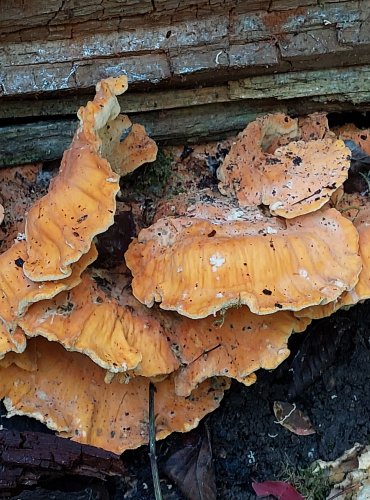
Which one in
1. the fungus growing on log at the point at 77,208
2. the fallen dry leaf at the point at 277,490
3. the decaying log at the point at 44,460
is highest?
the fungus growing on log at the point at 77,208

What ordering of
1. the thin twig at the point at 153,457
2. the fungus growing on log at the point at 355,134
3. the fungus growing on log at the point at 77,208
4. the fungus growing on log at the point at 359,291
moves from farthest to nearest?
the fungus growing on log at the point at 355,134 → the thin twig at the point at 153,457 → the fungus growing on log at the point at 359,291 → the fungus growing on log at the point at 77,208

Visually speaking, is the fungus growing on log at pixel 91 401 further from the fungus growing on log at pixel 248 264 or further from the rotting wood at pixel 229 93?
the rotting wood at pixel 229 93

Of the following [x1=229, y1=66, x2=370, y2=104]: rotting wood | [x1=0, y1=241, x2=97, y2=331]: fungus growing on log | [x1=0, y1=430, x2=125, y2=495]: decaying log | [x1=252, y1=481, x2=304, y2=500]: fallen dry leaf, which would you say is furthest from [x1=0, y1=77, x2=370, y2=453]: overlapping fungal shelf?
[x1=252, y1=481, x2=304, y2=500]: fallen dry leaf

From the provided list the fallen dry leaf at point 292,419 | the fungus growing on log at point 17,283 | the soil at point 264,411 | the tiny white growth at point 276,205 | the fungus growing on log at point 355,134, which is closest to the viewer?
the fungus growing on log at point 17,283

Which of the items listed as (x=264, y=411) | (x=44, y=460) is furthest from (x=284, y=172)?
(x=44, y=460)

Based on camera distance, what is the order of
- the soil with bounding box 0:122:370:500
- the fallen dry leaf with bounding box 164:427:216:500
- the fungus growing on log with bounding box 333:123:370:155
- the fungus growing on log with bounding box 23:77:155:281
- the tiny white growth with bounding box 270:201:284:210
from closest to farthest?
the fungus growing on log with bounding box 23:77:155:281 → the tiny white growth with bounding box 270:201:284:210 → the fallen dry leaf with bounding box 164:427:216:500 → the soil with bounding box 0:122:370:500 → the fungus growing on log with bounding box 333:123:370:155

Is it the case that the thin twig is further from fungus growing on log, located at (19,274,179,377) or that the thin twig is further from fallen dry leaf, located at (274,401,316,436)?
fallen dry leaf, located at (274,401,316,436)

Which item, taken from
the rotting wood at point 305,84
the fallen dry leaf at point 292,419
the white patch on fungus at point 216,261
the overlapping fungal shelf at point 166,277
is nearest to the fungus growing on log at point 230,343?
the overlapping fungal shelf at point 166,277
